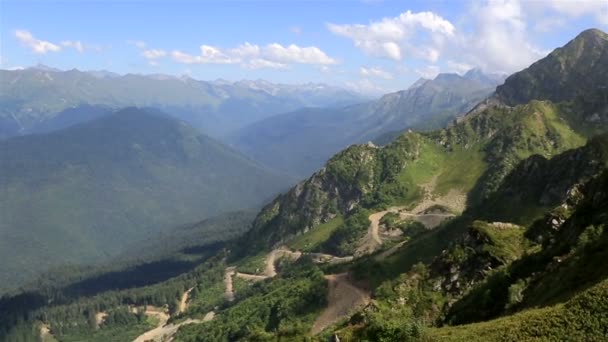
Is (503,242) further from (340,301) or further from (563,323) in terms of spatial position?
(340,301)

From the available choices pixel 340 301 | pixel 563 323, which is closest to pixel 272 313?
pixel 340 301

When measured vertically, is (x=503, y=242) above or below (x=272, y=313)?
above

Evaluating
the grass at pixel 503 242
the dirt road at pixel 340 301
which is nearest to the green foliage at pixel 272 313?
the dirt road at pixel 340 301

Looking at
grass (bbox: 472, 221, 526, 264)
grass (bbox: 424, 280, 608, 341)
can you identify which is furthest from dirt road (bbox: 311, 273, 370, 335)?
grass (bbox: 424, 280, 608, 341)

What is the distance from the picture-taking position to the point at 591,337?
39.5 m

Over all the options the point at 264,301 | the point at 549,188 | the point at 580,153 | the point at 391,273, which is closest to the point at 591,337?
the point at 391,273

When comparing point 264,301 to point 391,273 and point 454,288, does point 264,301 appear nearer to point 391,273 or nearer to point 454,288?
point 391,273

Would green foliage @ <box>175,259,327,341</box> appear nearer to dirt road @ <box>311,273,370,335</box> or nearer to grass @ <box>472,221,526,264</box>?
dirt road @ <box>311,273,370,335</box>

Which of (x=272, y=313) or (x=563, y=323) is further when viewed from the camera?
(x=272, y=313)

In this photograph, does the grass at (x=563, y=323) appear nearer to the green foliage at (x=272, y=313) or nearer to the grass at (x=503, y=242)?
the grass at (x=503, y=242)

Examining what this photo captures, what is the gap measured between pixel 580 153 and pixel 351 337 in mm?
125157

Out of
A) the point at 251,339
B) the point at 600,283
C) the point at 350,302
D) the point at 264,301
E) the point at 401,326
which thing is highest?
the point at 600,283

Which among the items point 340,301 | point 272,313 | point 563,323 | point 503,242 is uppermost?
point 563,323

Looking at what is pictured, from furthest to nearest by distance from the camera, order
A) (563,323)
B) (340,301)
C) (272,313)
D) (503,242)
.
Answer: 1. (272,313)
2. (340,301)
3. (503,242)
4. (563,323)
